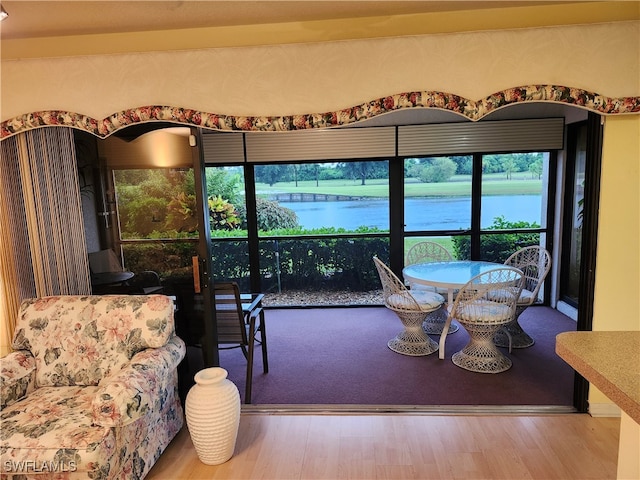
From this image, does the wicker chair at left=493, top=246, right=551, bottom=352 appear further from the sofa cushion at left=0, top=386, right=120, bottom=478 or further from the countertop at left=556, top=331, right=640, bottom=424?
the sofa cushion at left=0, top=386, right=120, bottom=478

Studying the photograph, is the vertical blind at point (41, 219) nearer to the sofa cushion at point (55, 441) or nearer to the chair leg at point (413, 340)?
the sofa cushion at point (55, 441)

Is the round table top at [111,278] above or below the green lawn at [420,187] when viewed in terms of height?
below

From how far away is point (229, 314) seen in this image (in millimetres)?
3166

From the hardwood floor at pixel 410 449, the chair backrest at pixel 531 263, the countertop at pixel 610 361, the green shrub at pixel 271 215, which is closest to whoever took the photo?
the countertop at pixel 610 361

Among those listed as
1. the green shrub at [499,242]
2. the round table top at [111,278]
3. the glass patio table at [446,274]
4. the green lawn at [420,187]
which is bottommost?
the glass patio table at [446,274]

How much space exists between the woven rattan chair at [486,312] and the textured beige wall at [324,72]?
1597 mm

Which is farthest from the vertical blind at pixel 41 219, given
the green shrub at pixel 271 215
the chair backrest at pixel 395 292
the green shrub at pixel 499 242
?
the green shrub at pixel 499 242

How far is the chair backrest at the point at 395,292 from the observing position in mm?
3803

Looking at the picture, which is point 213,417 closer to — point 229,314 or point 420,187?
point 229,314

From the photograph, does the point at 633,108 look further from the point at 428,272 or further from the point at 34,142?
the point at 34,142

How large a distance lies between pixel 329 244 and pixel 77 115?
3.28 meters

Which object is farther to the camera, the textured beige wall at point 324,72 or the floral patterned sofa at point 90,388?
the textured beige wall at point 324,72

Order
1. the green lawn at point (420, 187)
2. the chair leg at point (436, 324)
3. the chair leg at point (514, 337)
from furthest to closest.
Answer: the green lawn at point (420, 187), the chair leg at point (436, 324), the chair leg at point (514, 337)

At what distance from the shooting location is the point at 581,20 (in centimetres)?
240
